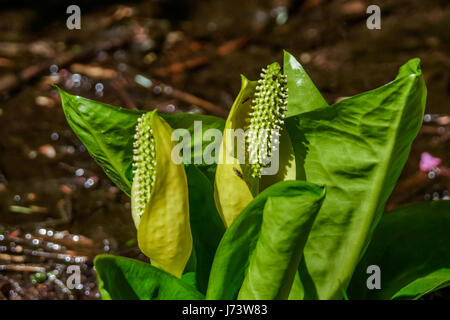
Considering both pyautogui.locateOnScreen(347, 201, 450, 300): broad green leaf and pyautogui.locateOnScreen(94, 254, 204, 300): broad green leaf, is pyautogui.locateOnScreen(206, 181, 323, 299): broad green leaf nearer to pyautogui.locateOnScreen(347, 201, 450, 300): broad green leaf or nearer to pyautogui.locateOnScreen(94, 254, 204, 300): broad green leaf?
pyautogui.locateOnScreen(94, 254, 204, 300): broad green leaf

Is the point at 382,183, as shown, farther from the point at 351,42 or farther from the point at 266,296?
the point at 351,42

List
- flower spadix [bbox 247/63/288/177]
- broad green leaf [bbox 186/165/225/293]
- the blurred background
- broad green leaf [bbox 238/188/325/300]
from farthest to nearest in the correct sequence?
the blurred background
broad green leaf [bbox 186/165/225/293]
flower spadix [bbox 247/63/288/177]
broad green leaf [bbox 238/188/325/300]

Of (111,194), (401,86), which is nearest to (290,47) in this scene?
(111,194)

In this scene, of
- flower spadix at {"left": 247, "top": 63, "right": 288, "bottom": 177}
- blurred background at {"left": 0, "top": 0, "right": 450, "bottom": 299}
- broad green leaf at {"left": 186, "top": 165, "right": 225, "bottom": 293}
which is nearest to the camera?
flower spadix at {"left": 247, "top": 63, "right": 288, "bottom": 177}

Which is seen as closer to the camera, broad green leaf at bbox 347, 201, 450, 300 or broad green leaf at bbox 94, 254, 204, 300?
broad green leaf at bbox 94, 254, 204, 300

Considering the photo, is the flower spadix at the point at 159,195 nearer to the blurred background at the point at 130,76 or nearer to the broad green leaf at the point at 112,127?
the broad green leaf at the point at 112,127

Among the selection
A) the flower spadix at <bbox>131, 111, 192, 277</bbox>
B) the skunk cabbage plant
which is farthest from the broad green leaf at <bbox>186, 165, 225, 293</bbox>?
the flower spadix at <bbox>131, 111, 192, 277</bbox>

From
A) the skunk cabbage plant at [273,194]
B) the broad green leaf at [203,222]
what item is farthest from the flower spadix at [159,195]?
the broad green leaf at [203,222]

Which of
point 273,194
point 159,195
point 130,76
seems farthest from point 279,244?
point 130,76
